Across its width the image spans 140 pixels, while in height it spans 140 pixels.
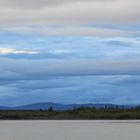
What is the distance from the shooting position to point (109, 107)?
350ft

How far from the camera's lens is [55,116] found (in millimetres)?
109562

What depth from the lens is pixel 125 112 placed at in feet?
342

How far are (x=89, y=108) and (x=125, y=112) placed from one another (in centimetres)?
628
